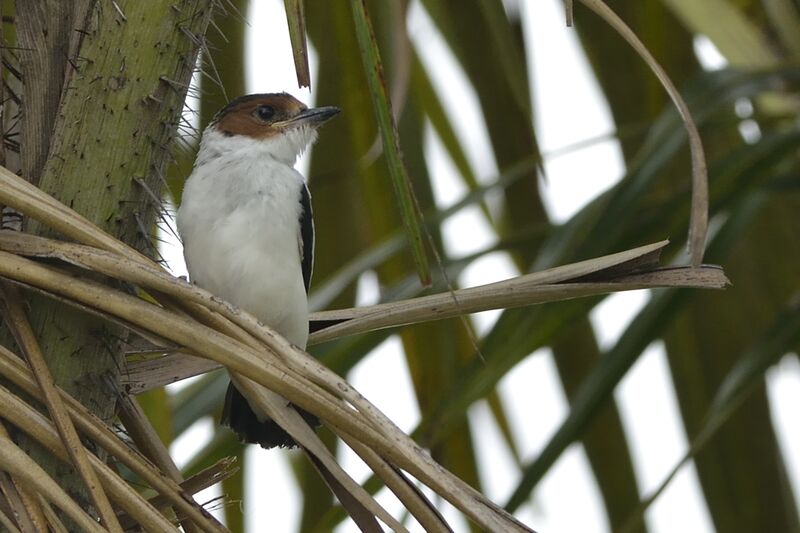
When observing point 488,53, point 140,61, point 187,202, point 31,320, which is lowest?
point 31,320

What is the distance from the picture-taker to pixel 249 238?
220 centimetres

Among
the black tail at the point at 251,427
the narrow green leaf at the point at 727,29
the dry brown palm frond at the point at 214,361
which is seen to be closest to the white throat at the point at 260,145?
the black tail at the point at 251,427

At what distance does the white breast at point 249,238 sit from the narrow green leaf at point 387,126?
36.1 inches

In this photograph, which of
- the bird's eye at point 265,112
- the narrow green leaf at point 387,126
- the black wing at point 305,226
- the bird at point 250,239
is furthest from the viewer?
the bird's eye at point 265,112

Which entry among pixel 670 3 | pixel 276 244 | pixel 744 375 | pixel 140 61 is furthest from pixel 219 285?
pixel 670 3

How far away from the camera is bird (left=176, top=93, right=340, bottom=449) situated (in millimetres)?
2150

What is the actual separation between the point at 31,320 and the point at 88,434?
0.68ft

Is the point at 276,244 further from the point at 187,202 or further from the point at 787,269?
the point at 787,269

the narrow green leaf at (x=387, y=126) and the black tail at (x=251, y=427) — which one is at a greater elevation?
the black tail at (x=251, y=427)

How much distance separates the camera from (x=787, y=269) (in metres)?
2.85

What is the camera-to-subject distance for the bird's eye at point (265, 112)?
2.62 metres

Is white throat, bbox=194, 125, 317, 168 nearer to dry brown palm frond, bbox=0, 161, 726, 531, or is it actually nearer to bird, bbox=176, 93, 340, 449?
bird, bbox=176, 93, 340, 449

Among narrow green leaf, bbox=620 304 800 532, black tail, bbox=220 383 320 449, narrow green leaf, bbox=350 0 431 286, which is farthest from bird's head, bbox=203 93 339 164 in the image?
narrow green leaf, bbox=350 0 431 286

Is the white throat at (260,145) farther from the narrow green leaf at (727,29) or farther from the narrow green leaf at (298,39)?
the narrow green leaf at (298,39)
